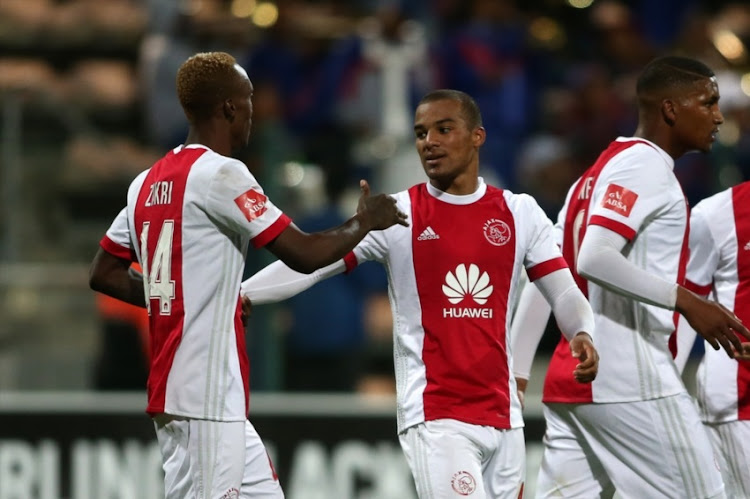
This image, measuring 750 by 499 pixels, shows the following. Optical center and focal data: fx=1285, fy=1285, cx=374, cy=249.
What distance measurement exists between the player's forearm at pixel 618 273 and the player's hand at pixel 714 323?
71 millimetres

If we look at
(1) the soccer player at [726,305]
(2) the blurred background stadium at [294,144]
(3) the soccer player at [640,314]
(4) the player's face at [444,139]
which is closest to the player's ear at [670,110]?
(3) the soccer player at [640,314]

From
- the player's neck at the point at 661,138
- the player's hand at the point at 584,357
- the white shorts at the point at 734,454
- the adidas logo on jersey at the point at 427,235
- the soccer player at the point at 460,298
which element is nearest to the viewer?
the player's hand at the point at 584,357

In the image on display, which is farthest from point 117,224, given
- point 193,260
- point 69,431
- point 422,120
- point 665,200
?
point 69,431

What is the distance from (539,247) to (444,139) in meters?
0.53

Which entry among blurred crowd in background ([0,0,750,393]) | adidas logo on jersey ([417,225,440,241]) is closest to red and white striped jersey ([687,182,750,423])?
adidas logo on jersey ([417,225,440,241])

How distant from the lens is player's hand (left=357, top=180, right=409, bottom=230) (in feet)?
14.3

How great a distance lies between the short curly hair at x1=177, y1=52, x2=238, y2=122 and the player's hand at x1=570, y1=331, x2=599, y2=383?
1478 millimetres

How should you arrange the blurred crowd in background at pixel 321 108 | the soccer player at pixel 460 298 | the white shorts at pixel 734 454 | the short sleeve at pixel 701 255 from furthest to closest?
the blurred crowd in background at pixel 321 108 → the short sleeve at pixel 701 255 → the white shorts at pixel 734 454 → the soccer player at pixel 460 298

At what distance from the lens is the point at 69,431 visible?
307 inches

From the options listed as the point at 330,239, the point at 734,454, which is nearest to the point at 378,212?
the point at 330,239

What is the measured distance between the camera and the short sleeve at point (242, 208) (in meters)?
4.25

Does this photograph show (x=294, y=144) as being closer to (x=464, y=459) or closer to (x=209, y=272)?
(x=209, y=272)

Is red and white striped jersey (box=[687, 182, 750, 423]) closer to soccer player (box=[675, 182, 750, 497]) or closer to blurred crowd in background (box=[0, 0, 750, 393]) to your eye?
soccer player (box=[675, 182, 750, 497])

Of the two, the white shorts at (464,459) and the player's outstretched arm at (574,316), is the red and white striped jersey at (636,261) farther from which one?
the white shorts at (464,459)
